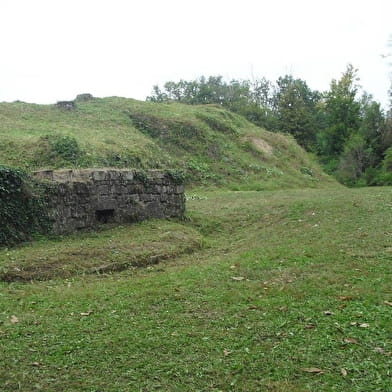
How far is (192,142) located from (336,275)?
60.6ft

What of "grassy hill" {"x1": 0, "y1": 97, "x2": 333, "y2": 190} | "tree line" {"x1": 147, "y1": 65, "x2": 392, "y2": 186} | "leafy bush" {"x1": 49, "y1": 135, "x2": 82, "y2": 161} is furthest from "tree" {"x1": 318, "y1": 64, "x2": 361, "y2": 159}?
"leafy bush" {"x1": 49, "y1": 135, "x2": 82, "y2": 161}

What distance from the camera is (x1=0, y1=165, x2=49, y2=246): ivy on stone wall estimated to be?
8102mm

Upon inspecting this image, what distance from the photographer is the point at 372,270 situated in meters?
6.89

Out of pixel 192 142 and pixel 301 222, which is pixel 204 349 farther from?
pixel 192 142

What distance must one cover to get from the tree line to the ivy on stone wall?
98.6 feet

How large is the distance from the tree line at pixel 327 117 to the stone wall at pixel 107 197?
26603mm

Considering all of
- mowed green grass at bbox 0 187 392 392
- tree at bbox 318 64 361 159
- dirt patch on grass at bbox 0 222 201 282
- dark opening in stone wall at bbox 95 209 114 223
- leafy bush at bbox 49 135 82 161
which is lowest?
mowed green grass at bbox 0 187 392 392

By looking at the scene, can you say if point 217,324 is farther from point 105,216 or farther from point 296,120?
point 296,120

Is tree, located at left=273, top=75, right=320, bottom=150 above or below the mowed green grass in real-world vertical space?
above

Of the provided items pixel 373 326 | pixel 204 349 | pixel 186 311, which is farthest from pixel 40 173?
pixel 373 326

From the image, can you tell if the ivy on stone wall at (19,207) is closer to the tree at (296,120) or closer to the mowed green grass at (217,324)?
the mowed green grass at (217,324)

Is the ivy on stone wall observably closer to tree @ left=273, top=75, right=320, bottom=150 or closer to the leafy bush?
the leafy bush

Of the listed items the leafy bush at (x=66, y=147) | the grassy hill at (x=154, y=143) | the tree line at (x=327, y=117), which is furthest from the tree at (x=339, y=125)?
the leafy bush at (x=66, y=147)

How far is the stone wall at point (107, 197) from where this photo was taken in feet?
30.0
